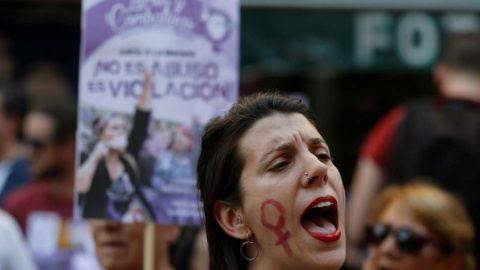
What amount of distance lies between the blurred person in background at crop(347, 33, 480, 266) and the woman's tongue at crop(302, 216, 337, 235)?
213cm

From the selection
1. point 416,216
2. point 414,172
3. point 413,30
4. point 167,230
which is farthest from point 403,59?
point 167,230

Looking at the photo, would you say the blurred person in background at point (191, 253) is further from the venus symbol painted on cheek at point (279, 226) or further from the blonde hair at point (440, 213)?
the venus symbol painted on cheek at point (279, 226)

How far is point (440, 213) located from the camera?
4.12m

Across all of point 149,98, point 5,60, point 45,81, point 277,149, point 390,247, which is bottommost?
point 390,247

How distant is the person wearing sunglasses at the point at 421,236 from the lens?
4.05 metres

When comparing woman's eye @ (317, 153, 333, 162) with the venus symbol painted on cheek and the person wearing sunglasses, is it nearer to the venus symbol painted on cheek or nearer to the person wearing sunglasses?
the venus symbol painted on cheek

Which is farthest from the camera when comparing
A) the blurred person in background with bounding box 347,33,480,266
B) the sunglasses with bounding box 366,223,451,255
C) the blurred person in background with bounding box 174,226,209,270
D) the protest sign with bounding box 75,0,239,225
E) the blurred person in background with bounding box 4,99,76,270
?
the blurred person in background with bounding box 4,99,76,270

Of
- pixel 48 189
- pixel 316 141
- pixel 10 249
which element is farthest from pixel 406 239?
pixel 48 189

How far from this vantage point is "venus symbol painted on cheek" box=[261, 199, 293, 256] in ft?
8.82

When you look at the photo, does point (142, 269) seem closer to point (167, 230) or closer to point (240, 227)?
point (167, 230)

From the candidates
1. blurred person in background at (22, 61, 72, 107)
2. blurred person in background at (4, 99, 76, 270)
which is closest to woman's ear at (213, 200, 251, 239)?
blurred person in background at (4, 99, 76, 270)

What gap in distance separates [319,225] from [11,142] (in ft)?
13.2

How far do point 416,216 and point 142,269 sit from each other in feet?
4.21

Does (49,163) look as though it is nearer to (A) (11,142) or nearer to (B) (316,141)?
(A) (11,142)
